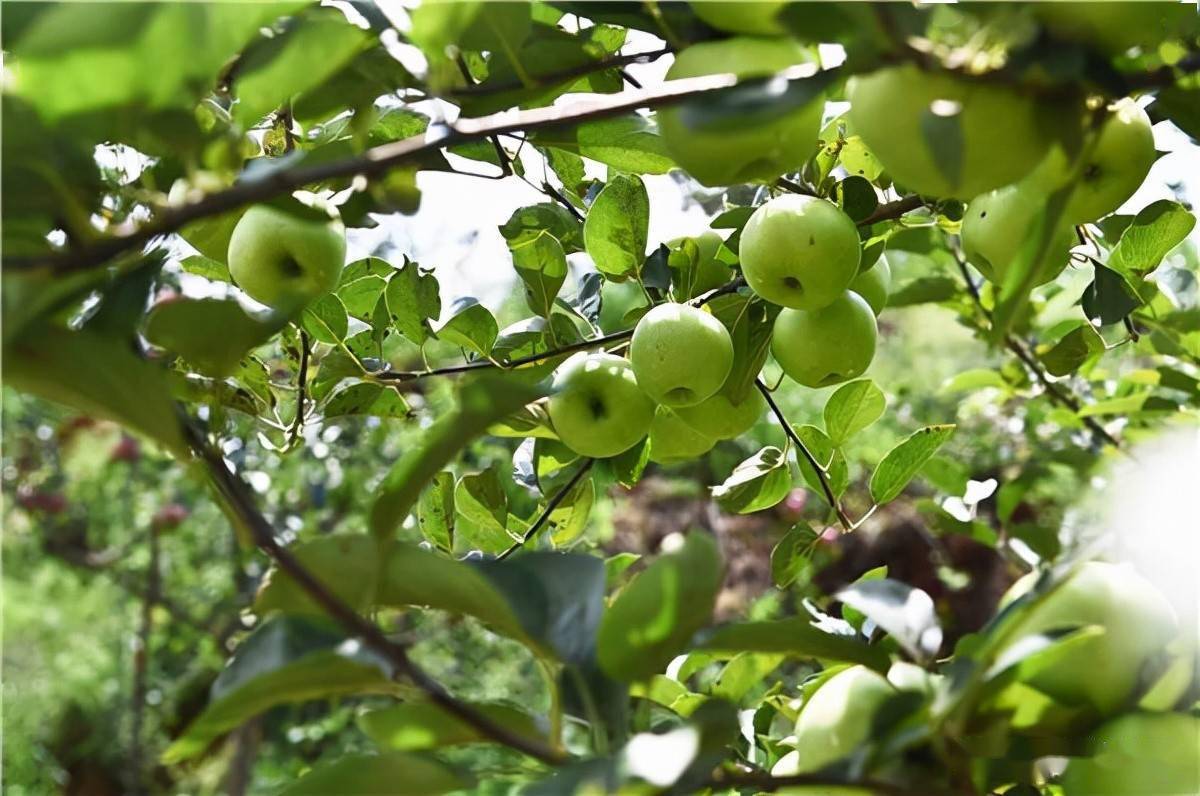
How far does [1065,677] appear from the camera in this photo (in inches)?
13.8

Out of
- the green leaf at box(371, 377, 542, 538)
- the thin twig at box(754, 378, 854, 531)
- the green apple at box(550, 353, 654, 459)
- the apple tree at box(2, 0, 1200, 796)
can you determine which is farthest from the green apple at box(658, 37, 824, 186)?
the thin twig at box(754, 378, 854, 531)

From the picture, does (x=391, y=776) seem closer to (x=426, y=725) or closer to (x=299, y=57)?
(x=426, y=725)

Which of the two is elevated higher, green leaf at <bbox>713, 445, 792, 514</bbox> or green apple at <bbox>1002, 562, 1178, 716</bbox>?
green apple at <bbox>1002, 562, 1178, 716</bbox>

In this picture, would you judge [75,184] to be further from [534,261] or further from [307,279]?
[534,261]

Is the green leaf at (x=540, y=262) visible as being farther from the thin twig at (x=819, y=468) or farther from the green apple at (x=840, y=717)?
the green apple at (x=840, y=717)

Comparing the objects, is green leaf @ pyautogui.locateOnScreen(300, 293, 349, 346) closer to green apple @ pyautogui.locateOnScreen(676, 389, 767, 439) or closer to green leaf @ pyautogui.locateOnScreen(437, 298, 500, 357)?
green leaf @ pyautogui.locateOnScreen(437, 298, 500, 357)

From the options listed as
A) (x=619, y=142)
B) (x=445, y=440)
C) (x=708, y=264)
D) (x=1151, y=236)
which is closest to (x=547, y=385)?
(x=445, y=440)

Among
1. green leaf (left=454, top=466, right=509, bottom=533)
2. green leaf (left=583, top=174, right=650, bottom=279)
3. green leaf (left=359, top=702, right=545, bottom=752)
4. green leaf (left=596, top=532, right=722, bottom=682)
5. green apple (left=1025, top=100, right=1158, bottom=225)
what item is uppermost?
green apple (left=1025, top=100, right=1158, bottom=225)

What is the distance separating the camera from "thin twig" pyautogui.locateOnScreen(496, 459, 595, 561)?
794 mm

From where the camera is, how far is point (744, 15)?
0.38m

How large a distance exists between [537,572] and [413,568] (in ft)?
0.14

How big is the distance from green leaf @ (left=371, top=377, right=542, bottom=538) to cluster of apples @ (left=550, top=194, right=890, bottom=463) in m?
0.24

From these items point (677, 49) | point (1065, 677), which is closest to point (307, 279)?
point (677, 49)

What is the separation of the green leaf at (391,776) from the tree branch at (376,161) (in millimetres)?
168
